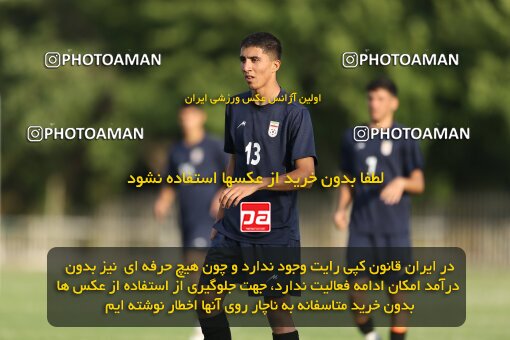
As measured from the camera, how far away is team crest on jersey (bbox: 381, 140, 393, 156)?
10.6 m

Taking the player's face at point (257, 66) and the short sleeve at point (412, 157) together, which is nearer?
the player's face at point (257, 66)

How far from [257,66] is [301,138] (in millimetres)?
553

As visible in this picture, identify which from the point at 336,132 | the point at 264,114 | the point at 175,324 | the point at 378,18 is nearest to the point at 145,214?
the point at 336,132

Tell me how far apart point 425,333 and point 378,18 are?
16.9 meters

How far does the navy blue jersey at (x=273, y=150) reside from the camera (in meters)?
7.54

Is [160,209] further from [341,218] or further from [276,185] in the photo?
[276,185]

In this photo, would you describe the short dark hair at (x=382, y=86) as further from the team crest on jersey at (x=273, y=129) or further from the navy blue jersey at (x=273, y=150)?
the team crest on jersey at (x=273, y=129)

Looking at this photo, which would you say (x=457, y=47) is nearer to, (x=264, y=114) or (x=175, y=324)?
(x=175, y=324)

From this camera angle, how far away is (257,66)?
298 inches

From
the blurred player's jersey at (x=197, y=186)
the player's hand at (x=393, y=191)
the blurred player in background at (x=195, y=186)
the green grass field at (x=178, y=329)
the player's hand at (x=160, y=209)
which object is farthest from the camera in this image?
the blurred player's jersey at (x=197, y=186)

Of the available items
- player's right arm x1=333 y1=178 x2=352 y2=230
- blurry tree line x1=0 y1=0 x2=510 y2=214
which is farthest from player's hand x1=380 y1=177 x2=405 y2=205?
blurry tree line x1=0 y1=0 x2=510 y2=214

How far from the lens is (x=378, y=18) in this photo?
28.5 m

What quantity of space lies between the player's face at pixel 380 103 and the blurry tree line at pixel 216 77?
16.8 metres

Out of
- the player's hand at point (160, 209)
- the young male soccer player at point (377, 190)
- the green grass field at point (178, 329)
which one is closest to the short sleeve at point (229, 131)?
the young male soccer player at point (377, 190)
